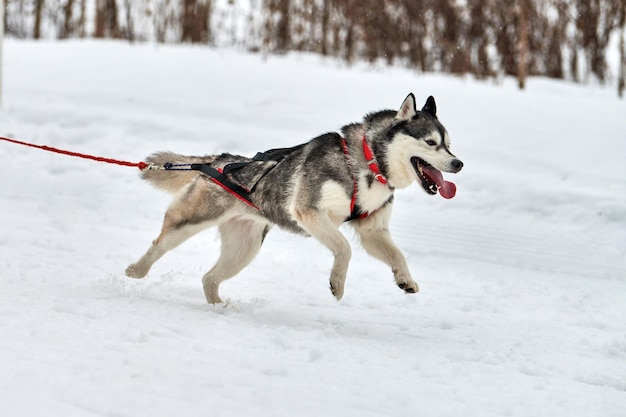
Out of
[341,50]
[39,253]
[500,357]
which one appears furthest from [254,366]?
[341,50]

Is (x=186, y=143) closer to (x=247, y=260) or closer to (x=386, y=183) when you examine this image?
(x=247, y=260)

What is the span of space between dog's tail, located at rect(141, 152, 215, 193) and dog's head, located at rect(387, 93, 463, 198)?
4.34ft

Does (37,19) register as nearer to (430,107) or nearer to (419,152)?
(430,107)

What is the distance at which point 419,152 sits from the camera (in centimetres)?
436

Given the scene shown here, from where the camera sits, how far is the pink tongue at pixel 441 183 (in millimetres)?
4246

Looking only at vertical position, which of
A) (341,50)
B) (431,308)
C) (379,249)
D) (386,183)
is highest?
(341,50)

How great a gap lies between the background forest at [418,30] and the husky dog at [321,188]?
9.94 m

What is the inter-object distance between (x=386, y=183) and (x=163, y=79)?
879cm

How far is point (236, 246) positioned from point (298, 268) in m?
1.14

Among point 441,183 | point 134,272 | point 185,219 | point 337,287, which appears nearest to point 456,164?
point 441,183

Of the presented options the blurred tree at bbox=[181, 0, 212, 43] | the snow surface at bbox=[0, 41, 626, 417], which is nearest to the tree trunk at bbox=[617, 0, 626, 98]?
the snow surface at bbox=[0, 41, 626, 417]

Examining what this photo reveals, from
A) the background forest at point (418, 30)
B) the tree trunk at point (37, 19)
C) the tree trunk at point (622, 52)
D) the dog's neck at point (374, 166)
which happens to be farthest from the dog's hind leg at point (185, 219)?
the tree trunk at point (37, 19)

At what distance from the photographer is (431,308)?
5.21 metres

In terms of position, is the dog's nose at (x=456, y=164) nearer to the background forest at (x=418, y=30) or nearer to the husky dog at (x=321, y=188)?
the husky dog at (x=321, y=188)
